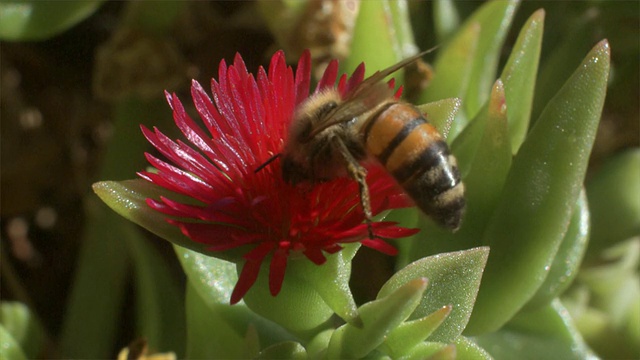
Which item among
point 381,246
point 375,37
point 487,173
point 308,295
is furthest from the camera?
point 375,37

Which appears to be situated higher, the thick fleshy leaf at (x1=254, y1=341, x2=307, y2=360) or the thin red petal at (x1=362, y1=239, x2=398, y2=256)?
the thin red petal at (x1=362, y1=239, x2=398, y2=256)

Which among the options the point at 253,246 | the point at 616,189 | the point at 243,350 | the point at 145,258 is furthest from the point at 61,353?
the point at 616,189

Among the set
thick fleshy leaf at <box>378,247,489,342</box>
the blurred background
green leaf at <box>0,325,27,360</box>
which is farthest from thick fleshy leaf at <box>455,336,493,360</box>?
green leaf at <box>0,325,27,360</box>

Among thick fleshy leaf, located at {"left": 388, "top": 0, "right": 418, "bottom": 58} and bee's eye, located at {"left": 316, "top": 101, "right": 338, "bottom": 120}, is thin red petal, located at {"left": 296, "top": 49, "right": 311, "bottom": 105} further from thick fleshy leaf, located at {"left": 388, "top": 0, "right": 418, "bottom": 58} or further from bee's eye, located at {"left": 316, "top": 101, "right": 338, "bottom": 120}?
thick fleshy leaf, located at {"left": 388, "top": 0, "right": 418, "bottom": 58}

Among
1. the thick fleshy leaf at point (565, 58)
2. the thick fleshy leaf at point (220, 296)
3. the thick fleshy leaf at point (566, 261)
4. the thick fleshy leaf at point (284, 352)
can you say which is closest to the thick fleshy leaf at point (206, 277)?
the thick fleshy leaf at point (220, 296)

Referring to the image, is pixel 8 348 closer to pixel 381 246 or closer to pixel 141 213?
pixel 141 213

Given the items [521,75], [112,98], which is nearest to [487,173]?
[521,75]

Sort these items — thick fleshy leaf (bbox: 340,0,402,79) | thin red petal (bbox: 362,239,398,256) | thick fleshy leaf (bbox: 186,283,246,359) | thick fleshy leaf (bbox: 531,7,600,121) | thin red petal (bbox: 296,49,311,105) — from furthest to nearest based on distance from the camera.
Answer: thick fleshy leaf (bbox: 531,7,600,121), thick fleshy leaf (bbox: 340,0,402,79), thick fleshy leaf (bbox: 186,283,246,359), thin red petal (bbox: 296,49,311,105), thin red petal (bbox: 362,239,398,256)

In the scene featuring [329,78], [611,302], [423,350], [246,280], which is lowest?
[611,302]
